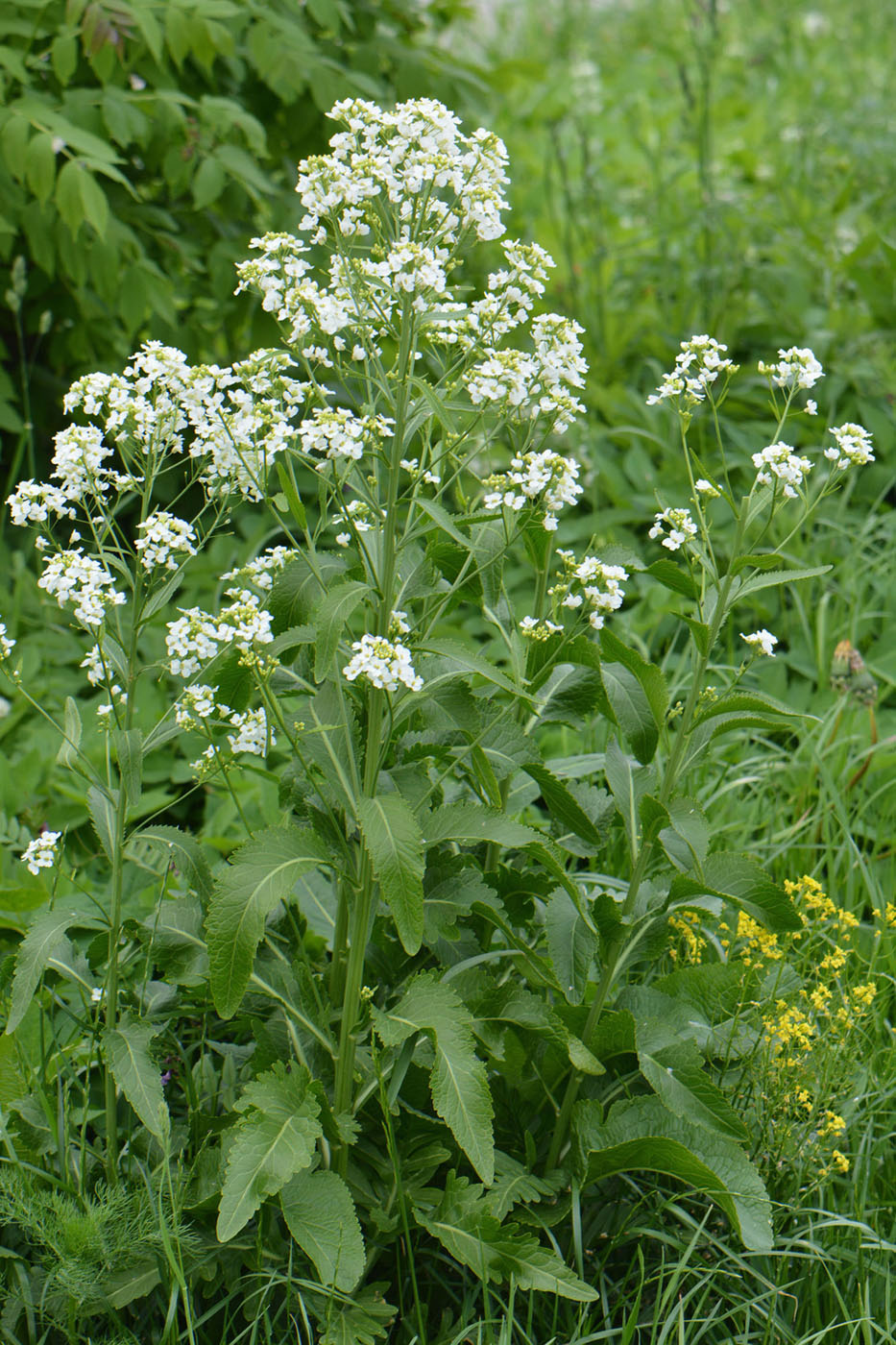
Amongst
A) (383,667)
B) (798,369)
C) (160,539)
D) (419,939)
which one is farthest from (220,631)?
(798,369)

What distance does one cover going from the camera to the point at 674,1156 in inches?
69.6

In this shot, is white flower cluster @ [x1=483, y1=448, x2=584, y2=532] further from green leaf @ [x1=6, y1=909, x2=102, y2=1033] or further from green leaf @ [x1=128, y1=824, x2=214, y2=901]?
green leaf @ [x1=6, y1=909, x2=102, y2=1033]

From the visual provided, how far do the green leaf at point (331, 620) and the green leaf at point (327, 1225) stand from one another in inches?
28.2

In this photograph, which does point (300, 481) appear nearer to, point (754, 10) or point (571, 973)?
point (571, 973)

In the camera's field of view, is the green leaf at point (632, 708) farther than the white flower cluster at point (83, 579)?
Yes

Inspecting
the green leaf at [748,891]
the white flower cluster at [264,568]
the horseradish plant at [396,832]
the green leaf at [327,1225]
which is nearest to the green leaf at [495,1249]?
the horseradish plant at [396,832]

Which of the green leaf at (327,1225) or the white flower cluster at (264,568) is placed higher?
the white flower cluster at (264,568)

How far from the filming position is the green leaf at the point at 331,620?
5.15 feet

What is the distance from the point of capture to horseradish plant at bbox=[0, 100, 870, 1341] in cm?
168

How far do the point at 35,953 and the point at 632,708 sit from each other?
0.94 metres

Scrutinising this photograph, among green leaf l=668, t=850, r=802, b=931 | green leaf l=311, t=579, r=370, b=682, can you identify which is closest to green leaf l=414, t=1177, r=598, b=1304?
green leaf l=668, t=850, r=802, b=931

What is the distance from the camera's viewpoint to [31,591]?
3.57 metres

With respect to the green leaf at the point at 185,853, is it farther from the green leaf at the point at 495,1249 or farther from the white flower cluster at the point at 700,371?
the white flower cluster at the point at 700,371

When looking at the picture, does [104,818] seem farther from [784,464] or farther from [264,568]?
[784,464]
